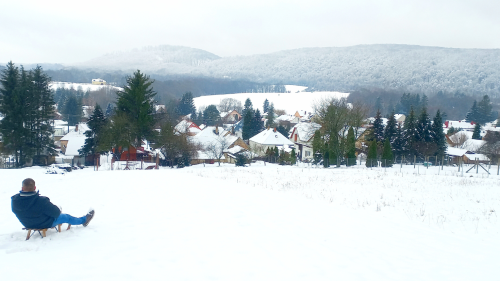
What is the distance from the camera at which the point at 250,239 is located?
6082 millimetres

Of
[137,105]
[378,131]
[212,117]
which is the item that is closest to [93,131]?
[137,105]

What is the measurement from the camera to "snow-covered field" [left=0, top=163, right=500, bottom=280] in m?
4.75

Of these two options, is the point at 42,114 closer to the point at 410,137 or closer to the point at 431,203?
the point at 431,203

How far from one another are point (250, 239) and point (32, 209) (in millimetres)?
3650

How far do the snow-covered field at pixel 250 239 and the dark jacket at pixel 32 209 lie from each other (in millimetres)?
312

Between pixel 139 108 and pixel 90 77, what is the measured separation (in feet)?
599

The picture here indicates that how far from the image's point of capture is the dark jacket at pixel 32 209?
545 cm

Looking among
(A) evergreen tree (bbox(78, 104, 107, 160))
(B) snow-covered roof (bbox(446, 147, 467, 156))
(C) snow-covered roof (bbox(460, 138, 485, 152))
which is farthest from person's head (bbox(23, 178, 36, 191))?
(C) snow-covered roof (bbox(460, 138, 485, 152))

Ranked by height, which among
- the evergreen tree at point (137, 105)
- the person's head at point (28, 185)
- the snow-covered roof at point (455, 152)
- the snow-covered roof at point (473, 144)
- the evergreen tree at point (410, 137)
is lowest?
the snow-covered roof at point (455, 152)

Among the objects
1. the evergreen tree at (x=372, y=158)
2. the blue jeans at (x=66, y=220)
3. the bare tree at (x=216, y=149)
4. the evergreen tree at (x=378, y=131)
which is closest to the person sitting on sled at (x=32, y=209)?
the blue jeans at (x=66, y=220)

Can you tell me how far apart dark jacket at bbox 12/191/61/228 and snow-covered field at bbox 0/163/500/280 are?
31cm

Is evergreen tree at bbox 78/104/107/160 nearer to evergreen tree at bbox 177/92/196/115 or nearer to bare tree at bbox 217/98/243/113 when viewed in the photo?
evergreen tree at bbox 177/92/196/115

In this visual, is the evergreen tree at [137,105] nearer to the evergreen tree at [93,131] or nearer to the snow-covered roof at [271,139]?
the evergreen tree at [93,131]

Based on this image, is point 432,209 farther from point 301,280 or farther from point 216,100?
point 216,100
